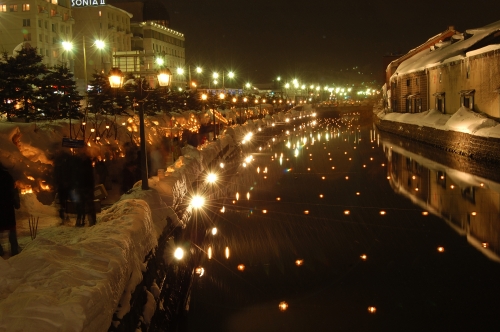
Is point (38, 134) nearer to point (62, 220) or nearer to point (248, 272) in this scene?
point (62, 220)

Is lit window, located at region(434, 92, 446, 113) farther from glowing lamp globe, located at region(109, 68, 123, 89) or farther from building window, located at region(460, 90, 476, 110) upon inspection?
glowing lamp globe, located at region(109, 68, 123, 89)

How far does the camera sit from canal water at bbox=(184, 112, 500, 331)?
287 inches

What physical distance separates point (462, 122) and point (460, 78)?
238 inches

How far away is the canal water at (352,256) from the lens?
728 centimetres

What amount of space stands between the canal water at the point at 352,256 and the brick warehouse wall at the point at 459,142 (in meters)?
2.49

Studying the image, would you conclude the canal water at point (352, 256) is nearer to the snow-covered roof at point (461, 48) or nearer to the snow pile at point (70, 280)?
the snow pile at point (70, 280)

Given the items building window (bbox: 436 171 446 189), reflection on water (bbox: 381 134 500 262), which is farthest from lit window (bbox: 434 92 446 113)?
A: building window (bbox: 436 171 446 189)

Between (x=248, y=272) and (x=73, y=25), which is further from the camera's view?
(x=73, y=25)

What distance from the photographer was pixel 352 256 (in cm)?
990

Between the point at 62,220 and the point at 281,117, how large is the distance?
55.7m

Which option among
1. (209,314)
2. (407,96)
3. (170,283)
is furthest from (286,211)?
(407,96)

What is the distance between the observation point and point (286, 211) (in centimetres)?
1424

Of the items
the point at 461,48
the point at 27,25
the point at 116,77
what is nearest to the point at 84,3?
the point at 27,25

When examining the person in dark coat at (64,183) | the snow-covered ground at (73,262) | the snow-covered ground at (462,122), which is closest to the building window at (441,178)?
the snow-covered ground at (462,122)
